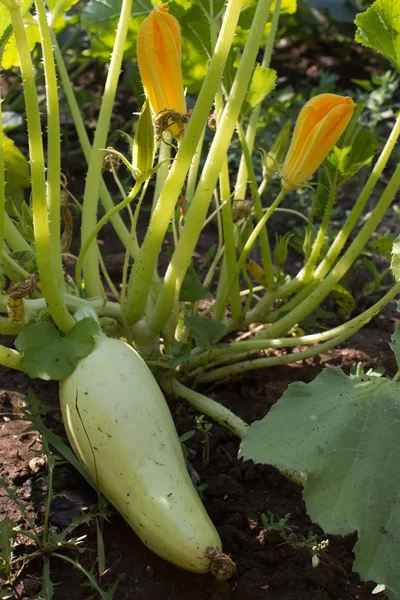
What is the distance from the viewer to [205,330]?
1.54 m

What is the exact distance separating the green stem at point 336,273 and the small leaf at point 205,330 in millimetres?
199

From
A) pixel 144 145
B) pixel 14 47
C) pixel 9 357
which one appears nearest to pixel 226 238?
pixel 144 145

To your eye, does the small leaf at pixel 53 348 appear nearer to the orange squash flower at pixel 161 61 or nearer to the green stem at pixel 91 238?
the green stem at pixel 91 238

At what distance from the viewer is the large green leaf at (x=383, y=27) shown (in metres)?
1.45

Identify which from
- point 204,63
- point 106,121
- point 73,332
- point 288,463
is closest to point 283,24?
point 204,63

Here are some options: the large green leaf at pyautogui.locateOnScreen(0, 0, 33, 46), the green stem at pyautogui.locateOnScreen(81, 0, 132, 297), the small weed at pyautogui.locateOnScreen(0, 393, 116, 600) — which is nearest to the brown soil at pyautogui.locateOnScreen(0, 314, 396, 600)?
the small weed at pyautogui.locateOnScreen(0, 393, 116, 600)

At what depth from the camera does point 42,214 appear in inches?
48.8

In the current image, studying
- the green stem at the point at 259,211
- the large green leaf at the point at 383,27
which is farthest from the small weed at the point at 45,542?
the large green leaf at the point at 383,27

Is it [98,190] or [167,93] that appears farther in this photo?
[98,190]

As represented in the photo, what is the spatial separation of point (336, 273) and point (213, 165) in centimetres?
42

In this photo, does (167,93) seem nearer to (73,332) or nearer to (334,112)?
(334,112)

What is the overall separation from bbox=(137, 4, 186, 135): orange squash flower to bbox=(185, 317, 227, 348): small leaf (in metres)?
0.40

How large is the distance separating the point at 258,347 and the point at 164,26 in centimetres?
68

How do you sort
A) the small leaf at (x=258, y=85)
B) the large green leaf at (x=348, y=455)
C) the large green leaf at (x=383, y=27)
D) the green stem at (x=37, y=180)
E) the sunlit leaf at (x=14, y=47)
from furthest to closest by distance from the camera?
1. the sunlit leaf at (x=14, y=47)
2. the small leaf at (x=258, y=85)
3. the large green leaf at (x=383, y=27)
4. the green stem at (x=37, y=180)
5. the large green leaf at (x=348, y=455)
